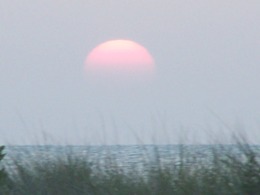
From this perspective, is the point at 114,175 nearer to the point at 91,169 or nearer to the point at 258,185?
the point at 91,169

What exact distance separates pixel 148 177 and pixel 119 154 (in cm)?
97

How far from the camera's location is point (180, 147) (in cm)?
1026

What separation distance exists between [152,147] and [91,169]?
0.83 m

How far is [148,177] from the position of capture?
1009 cm

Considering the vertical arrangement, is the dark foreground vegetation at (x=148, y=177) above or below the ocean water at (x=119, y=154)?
below

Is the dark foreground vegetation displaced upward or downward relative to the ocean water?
downward

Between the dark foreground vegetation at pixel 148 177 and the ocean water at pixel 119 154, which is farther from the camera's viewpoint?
the ocean water at pixel 119 154

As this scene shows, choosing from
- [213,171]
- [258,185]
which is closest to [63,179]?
[213,171]

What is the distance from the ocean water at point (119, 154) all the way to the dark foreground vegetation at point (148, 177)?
0.10 feet

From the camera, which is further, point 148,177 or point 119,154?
point 119,154

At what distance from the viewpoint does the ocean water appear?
10.2m

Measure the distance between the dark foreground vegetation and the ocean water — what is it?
0.10 feet

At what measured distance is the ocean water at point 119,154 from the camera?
10.2 metres

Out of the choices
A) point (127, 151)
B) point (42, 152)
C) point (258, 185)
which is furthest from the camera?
point (127, 151)
